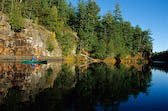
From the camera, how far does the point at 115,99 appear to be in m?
9.69

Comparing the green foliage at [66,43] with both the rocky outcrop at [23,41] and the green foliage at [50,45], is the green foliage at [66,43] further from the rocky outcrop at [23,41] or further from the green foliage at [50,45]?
the rocky outcrop at [23,41]

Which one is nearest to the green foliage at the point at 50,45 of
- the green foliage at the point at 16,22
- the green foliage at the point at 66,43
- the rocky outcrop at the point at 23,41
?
the rocky outcrop at the point at 23,41

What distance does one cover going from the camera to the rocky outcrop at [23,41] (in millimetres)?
43000

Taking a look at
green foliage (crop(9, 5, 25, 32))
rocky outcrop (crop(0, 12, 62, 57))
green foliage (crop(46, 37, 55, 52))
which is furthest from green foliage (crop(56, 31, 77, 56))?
green foliage (crop(9, 5, 25, 32))

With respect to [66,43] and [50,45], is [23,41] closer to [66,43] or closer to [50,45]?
[50,45]

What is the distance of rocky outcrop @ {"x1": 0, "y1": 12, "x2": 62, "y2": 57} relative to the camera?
43.0 metres

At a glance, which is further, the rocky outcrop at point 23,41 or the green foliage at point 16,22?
the green foliage at point 16,22

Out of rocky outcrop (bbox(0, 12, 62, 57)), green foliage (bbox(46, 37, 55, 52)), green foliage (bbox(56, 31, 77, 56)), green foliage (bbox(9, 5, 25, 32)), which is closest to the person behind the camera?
rocky outcrop (bbox(0, 12, 62, 57))

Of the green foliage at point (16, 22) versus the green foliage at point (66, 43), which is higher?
the green foliage at point (16, 22)

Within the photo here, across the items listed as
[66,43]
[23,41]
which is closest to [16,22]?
[23,41]

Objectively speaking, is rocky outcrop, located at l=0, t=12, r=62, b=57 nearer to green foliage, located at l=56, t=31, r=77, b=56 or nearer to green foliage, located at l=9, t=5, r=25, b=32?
green foliage, located at l=9, t=5, r=25, b=32

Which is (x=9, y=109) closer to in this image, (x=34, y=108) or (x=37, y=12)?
(x=34, y=108)

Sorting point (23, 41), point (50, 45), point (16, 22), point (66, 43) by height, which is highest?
point (16, 22)

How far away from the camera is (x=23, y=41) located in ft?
153
